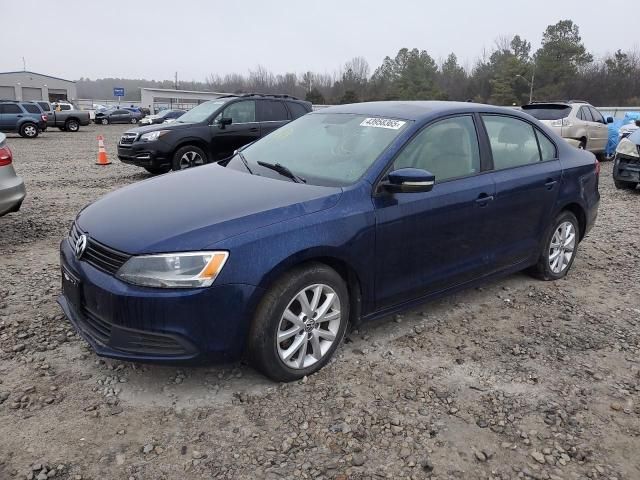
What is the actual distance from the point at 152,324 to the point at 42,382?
926 mm

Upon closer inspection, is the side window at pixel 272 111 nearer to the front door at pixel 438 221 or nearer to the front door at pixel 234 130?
the front door at pixel 234 130

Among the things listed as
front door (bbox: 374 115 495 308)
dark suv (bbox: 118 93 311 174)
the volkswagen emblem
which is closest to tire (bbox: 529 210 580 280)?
front door (bbox: 374 115 495 308)

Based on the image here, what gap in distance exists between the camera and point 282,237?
2.90 m

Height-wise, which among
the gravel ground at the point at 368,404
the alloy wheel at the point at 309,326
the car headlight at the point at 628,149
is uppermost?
the car headlight at the point at 628,149

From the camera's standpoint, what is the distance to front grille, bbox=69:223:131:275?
2.80 metres

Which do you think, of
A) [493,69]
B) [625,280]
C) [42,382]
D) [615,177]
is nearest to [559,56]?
[493,69]

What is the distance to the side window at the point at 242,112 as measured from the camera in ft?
34.3

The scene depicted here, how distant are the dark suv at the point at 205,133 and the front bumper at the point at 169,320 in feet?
24.4

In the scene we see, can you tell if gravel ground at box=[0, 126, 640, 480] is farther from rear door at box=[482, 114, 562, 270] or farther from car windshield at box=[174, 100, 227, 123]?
car windshield at box=[174, 100, 227, 123]

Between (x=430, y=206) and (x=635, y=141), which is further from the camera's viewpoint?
(x=635, y=141)

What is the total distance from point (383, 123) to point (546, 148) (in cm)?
180

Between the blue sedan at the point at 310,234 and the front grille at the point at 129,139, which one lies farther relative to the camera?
the front grille at the point at 129,139

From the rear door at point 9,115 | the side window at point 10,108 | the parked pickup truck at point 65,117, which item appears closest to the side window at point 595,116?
the rear door at point 9,115

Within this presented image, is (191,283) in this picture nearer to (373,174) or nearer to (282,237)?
(282,237)
